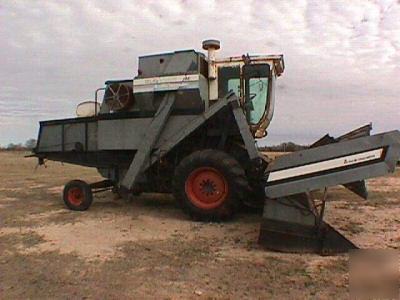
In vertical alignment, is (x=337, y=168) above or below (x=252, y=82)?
below

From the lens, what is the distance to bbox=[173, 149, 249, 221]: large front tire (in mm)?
7547

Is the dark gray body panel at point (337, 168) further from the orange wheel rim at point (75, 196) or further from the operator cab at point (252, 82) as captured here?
the orange wheel rim at point (75, 196)

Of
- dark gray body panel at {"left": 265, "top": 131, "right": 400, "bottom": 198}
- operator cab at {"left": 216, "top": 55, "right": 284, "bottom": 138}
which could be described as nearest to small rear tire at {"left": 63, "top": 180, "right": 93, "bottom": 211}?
operator cab at {"left": 216, "top": 55, "right": 284, "bottom": 138}

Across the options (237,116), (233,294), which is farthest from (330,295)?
(237,116)

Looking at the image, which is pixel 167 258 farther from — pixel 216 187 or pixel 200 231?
pixel 216 187

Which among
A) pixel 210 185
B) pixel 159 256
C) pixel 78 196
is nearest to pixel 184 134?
pixel 210 185

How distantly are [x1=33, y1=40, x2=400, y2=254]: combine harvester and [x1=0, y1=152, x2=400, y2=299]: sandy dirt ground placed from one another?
0.57 meters

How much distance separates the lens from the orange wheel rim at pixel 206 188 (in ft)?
25.2

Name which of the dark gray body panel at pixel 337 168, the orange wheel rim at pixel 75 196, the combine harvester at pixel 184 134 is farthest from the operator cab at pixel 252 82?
the orange wheel rim at pixel 75 196

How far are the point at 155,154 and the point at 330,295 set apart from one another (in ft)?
16.7

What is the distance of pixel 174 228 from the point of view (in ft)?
24.5

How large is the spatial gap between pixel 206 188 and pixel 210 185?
0.10 m

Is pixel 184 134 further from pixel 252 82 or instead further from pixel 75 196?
pixel 75 196

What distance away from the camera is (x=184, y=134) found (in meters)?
8.32
